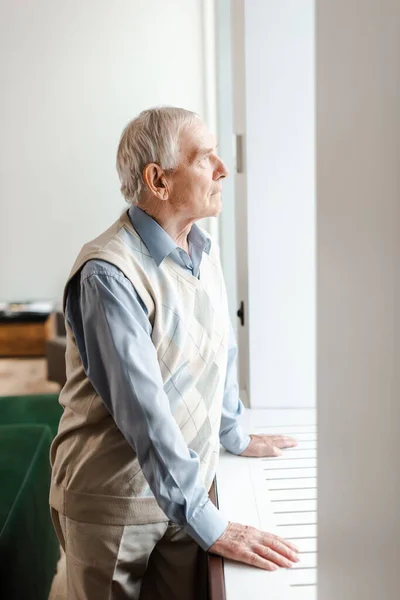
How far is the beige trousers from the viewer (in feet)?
4.62

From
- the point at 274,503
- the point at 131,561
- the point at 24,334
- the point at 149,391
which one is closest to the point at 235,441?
the point at 274,503

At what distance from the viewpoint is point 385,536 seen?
56 cm

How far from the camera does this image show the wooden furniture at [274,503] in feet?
4.03

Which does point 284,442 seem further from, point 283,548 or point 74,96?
point 74,96

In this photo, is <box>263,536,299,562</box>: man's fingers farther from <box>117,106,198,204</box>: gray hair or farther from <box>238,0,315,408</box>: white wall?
<box>238,0,315,408</box>: white wall

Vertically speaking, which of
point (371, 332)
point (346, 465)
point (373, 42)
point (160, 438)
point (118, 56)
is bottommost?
point (160, 438)

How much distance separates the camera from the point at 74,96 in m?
6.59

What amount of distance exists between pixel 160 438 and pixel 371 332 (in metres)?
0.75

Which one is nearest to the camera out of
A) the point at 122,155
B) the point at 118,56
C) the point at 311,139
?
the point at 122,155

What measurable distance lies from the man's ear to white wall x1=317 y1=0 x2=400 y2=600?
0.72 m

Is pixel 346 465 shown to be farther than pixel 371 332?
Yes

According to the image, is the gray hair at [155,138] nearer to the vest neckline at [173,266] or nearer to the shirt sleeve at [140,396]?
the vest neckline at [173,266]

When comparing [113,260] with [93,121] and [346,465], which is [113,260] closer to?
[346,465]

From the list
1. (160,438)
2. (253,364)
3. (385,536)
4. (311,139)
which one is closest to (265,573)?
(160,438)
